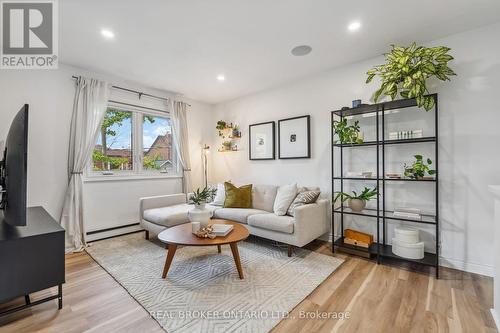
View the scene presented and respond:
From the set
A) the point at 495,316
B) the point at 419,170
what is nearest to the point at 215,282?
the point at 495,316

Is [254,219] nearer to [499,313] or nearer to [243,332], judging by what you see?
[243,332]

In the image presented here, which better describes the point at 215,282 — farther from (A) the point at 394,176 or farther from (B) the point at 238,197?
(A) the point at 394,176

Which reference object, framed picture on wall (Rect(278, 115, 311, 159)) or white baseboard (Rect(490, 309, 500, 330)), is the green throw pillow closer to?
framed picture on wall (Rect(278, 115, 311, 159))

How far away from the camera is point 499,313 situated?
5.08ft

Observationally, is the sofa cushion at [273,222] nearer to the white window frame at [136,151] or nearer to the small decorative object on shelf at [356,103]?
the small decorative object on shelf at [356,103]

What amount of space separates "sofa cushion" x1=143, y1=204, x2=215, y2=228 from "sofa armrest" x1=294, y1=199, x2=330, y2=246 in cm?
157

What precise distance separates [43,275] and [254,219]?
2.10 metres

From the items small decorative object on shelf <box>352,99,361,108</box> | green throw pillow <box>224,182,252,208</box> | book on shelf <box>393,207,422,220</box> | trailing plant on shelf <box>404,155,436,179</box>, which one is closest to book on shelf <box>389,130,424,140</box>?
trailing plant on shelf <box>404,155,436,179</box>

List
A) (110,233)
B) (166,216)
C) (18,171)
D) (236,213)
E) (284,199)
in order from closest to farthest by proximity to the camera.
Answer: (18,171) → (166,216) → (284,199) → (236,213) → (110,233)

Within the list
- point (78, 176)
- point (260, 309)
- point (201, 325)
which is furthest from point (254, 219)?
point (78, 176)

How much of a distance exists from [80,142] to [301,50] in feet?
10.6

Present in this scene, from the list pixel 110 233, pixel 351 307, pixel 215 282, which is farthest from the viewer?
pixel 110 233

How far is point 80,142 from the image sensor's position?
320cm

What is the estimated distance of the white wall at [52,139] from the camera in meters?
2.81
